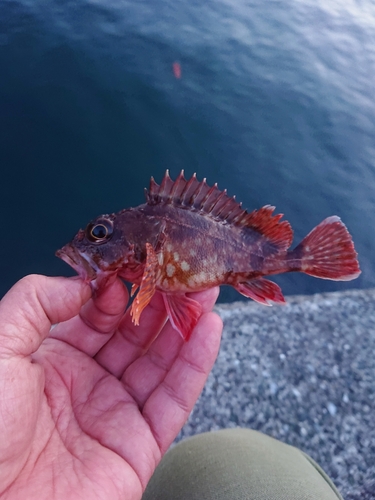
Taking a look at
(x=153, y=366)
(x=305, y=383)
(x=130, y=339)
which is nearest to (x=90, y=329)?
(x=130, y=339)

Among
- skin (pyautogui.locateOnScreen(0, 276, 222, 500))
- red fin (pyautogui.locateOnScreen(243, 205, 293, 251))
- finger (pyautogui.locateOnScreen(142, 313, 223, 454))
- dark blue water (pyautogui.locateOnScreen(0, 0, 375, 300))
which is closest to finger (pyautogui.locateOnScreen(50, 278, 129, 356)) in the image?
skin (pyautogui.locateOnScreen(0, 276, 222, 500))

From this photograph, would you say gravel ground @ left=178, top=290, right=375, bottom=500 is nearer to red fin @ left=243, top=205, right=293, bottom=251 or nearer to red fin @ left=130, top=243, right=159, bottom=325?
red fin @ left=243, top=205, right=293, bottom=251

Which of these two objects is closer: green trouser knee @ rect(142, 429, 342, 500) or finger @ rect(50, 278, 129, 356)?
green trouser knee @ rect(142, 429, 342, 500)

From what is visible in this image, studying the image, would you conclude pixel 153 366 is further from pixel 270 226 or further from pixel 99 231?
pixel 270 226

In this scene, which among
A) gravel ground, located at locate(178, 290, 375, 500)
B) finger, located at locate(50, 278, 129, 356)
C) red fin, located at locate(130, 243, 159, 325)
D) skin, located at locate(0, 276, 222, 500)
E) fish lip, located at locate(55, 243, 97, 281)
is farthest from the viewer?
gravel ground, located at locate(178, 290, 375, 500)

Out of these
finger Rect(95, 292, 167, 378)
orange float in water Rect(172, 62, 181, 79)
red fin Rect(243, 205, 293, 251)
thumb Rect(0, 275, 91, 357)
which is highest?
red fin Rect(243, 205, 293, 251)

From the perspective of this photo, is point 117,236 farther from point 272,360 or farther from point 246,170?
point 246,170
